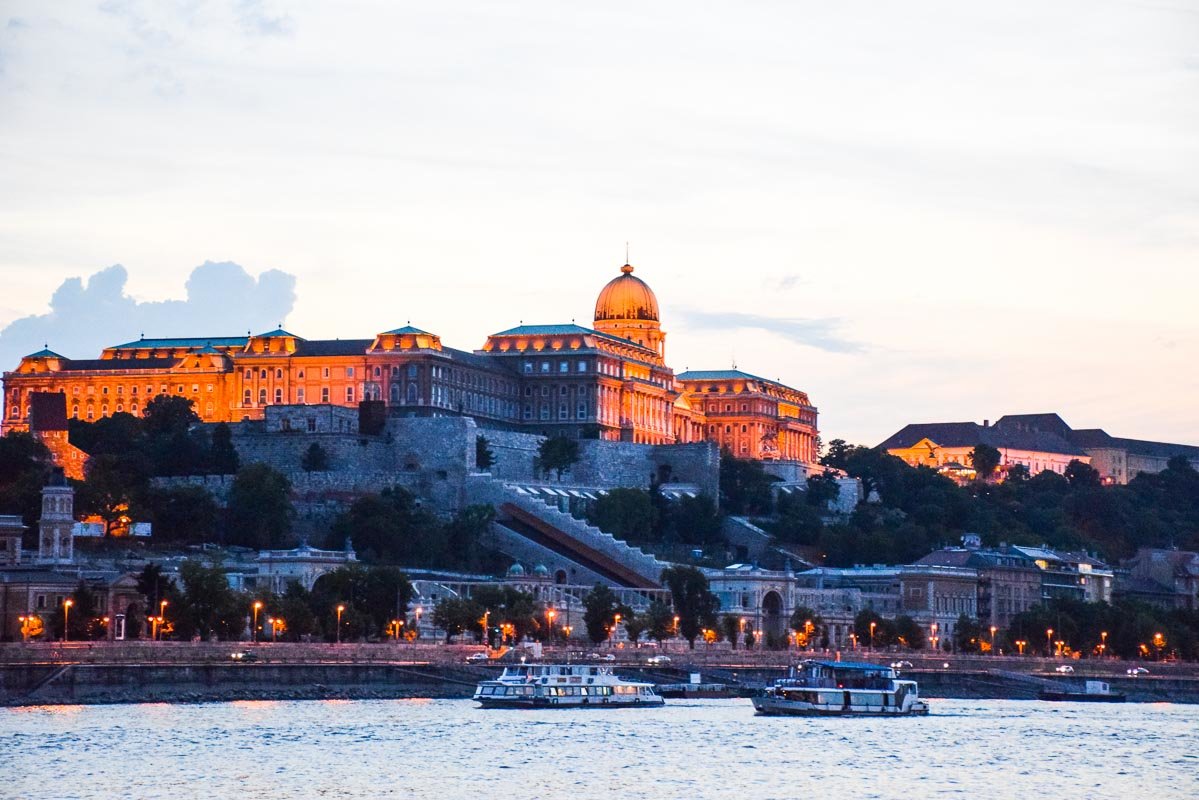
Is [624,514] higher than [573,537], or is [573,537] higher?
[624,514]

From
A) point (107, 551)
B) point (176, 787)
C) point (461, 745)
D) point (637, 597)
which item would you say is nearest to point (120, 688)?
point (461, 745)

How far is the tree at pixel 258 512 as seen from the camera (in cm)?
15562

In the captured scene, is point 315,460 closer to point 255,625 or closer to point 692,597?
point 692,597

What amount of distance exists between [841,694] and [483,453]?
65696mm

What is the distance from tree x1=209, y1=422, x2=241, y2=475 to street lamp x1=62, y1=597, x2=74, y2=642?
4852 centimetres

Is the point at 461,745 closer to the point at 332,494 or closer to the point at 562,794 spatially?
the point at 562,794

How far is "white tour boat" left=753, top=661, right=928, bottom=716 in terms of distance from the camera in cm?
11800

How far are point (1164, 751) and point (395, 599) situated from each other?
43861mm

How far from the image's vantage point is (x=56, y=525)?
13550cm

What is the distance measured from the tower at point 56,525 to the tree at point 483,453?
46912 mm

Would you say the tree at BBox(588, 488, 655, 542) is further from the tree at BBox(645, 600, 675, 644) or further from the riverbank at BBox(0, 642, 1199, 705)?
the riverbank at BBox(0, 642, 1199, 705)

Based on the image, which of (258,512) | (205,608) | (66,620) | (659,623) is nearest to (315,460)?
(258,512)

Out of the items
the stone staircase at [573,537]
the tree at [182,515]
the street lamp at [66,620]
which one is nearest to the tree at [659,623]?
the stone staircase at [573,537]

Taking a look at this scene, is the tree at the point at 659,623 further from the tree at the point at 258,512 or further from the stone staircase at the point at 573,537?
the tree at the point at 258,512
